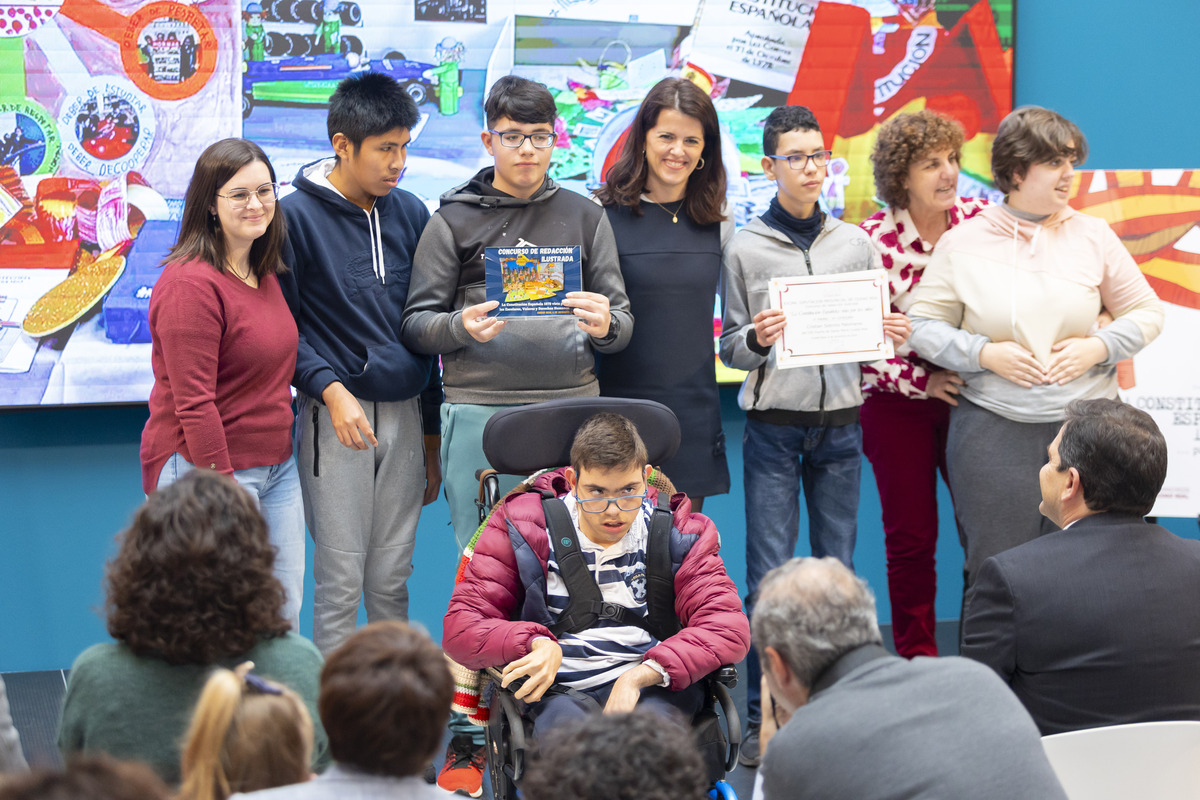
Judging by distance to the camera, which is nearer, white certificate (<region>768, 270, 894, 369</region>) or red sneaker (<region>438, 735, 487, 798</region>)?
red sneaker (<region>438, 735, 487, 798</region>)

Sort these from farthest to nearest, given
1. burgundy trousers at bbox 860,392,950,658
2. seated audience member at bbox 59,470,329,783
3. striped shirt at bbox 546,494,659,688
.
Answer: burgundy trousers at bbox 860,392,950,658 < striped shirt at bbox 546,494,659,688 < seated audience member at bbox 59,470,329,783

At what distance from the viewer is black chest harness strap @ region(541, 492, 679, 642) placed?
263cm

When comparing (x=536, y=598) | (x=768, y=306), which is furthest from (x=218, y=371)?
(x=768, y=306)

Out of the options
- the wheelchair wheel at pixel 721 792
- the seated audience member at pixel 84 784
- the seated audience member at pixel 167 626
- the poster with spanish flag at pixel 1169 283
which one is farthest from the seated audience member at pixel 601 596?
the poster with spanish flag at pixel 1169 283

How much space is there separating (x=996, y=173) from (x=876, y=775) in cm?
241

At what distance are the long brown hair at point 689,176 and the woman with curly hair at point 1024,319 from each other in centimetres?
76

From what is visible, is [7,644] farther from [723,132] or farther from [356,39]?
[723,132]

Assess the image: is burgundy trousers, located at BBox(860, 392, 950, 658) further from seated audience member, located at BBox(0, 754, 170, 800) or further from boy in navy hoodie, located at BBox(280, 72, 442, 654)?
seated audience member, located at BBox(0, 754, 170, 800)

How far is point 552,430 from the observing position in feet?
9.32

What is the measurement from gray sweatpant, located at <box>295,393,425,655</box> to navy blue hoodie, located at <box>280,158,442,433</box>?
11 centimetres

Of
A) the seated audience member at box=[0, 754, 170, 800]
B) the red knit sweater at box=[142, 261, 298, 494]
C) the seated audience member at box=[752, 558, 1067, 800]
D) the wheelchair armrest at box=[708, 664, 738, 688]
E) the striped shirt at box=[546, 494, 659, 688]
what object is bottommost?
the wheelchair armrest at box=[708, 664, 738, 688]

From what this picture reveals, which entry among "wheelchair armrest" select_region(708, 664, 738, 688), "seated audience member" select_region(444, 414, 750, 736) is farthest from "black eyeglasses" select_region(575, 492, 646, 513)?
"wheelchair armrest" select_region(708, 664, 738, 688)

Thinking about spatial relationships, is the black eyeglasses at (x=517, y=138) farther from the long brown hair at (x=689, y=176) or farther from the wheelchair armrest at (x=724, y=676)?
the wheelchair armrest at (x=724, y=676)

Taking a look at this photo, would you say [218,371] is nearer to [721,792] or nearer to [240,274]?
[240,274]
